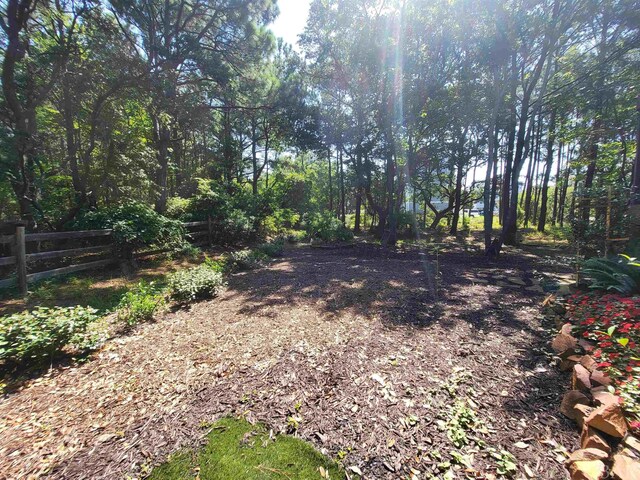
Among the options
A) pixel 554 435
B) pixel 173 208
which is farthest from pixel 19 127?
pixel 554 435

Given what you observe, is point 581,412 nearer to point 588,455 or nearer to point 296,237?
point 588,455

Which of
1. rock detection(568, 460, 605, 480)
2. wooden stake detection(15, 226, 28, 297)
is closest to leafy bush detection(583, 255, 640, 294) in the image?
rock detection(568, 460, 605, 480)

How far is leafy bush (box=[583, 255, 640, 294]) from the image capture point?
3.23m

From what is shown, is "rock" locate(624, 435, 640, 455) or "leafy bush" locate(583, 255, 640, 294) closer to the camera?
"rock" locate(624, 435, 640, 455)

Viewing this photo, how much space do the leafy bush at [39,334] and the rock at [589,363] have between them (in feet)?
15.4

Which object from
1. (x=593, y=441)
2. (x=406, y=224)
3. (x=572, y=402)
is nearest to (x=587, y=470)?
(x=593, y=441)

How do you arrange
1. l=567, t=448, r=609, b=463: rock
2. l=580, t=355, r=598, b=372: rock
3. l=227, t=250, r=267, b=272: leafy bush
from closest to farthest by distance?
l=567, t=448, r=609, b=463: rock
l=580, t=355, r=598, b=372: rock
l=227, t=250, r=267, b=272: leafy bush

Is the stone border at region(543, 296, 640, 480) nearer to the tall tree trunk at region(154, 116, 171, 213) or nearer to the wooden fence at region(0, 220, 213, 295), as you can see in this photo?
the wooden fence at region(0, 220, 213, 295)

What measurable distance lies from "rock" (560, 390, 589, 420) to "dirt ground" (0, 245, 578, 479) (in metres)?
0.08

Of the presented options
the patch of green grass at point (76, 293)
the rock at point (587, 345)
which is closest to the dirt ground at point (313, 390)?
the rock at point (587, 345)

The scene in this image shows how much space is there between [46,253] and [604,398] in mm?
8052

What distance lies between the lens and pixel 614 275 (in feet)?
11.3

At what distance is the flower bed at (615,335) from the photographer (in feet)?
5.32

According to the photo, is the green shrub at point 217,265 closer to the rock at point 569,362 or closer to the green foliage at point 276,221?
the rock at point 569,362
